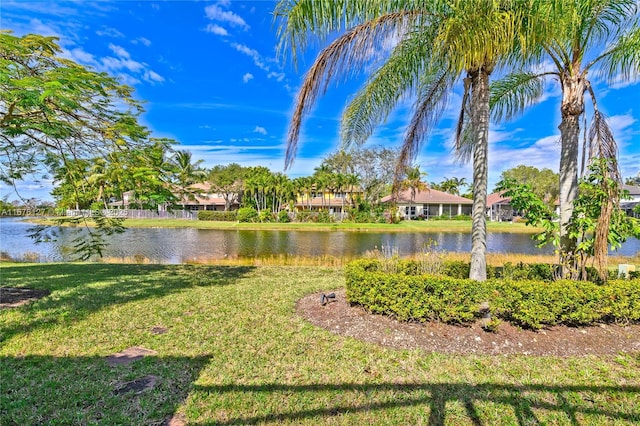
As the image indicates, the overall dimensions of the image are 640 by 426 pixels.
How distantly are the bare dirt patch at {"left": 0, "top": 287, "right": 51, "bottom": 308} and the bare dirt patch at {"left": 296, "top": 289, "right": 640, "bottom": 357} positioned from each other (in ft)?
17.5

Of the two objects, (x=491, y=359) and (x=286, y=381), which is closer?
(x=286, y=381)

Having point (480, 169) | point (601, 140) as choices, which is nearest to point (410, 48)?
point (480, 169)

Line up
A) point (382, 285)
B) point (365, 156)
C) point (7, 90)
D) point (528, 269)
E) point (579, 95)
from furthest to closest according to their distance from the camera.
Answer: point (365, 156) → point (528, 269) → point (579, 95) → point (382, 285) → point (7, 90)

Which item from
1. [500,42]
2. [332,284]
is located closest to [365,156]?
[332,284]

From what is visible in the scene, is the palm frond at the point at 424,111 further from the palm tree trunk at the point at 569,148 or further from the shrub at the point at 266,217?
the shrub at the point at 266,217

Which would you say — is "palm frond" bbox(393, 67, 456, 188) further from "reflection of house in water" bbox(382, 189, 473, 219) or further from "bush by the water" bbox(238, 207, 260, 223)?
"reflection of house in water" bbox(382, 189, 473, 219)

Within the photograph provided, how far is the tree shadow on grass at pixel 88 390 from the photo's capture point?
8.75 feet

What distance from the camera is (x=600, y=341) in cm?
412

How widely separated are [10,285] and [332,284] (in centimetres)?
700

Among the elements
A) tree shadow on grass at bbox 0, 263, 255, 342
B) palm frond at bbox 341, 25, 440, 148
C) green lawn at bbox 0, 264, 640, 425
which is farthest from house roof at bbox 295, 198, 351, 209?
green lawn at bbox 0, 264, 640, 425

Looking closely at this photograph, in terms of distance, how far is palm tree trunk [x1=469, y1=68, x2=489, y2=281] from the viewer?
489cm

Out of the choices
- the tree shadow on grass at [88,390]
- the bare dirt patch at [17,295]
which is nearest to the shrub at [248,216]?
the bare dirt patch at [17,295]

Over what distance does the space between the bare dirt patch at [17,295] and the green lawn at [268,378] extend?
0.55 metres

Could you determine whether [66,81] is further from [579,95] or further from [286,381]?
[579,95]
